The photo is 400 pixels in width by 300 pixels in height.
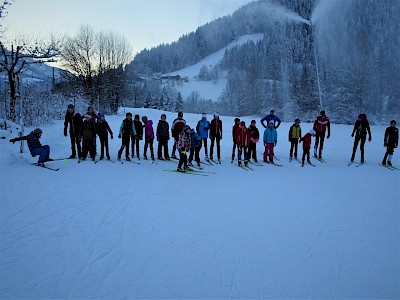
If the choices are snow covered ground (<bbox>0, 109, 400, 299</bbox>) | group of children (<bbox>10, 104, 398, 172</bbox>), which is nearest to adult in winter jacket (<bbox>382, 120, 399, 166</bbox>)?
group of children (<bbox>10, 104, 398, 172</bbox>)

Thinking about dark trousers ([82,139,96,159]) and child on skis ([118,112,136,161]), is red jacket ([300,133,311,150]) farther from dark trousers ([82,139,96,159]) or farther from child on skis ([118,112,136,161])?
dark trousers ([82,139,96,159])

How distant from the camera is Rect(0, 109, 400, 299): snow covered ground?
3359 millimetres

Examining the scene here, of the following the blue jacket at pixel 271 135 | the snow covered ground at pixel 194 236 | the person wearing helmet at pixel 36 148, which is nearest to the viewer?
the snow covered ground at pixel 194 236

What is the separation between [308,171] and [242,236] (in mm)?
6093

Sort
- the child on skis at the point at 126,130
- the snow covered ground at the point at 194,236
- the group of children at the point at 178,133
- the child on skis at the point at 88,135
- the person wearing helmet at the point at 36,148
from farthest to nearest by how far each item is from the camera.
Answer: the child on skis at the point at 126,130 < the group of children at the point at 178,133 < the child on skis at the point at 88,135 < the person wearing helmet at the point at 36,148 < the snow covered ground at the point at 194,236

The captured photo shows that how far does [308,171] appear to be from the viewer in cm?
972

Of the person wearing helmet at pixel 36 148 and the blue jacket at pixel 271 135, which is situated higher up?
the blue jacket at pixel 271 135

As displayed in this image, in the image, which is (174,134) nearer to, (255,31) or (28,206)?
(28,206)

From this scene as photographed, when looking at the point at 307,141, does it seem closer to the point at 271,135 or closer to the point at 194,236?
the point at 271,135

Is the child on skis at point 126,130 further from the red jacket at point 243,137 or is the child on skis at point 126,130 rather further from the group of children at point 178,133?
the red jacket at point 243,137

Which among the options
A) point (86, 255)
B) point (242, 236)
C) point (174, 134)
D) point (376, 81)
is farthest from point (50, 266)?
point (376, 81)

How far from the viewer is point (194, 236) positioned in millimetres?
4562

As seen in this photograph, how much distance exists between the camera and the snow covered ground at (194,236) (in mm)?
3359

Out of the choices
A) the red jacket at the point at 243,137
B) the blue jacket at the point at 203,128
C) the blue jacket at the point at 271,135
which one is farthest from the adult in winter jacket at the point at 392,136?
the blue jacket at the point at 203,128
